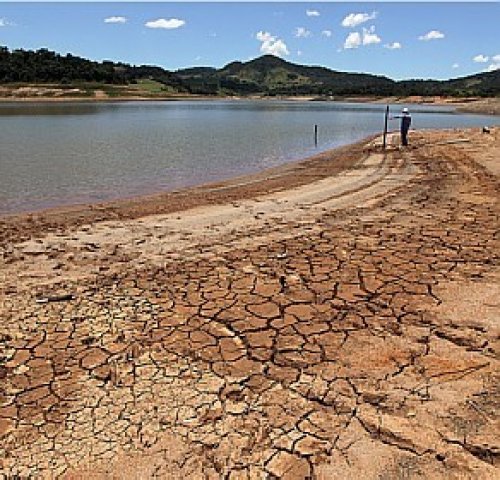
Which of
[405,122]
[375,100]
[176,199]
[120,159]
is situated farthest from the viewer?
[375,100]

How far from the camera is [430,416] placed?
11.0 ft

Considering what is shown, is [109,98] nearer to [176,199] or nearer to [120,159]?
[120,159]

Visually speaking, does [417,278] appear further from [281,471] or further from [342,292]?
[281,471]

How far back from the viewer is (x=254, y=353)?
4164mm

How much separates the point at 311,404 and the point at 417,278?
9.00ft

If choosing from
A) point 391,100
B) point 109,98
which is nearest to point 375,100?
point 391,100

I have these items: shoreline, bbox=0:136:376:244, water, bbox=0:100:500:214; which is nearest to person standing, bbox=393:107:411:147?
shoreline, bbox=0:136:376:244

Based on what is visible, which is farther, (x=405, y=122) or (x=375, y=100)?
(x=375, y=100)

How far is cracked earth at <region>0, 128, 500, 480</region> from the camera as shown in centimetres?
307

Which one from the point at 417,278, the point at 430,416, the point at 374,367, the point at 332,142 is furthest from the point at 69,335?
the point at 332,142

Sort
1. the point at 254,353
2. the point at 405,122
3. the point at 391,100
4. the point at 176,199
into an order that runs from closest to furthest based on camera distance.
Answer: the point at 254,353 → the point at 176,199 → the point at 405,122 → the point at 391,100

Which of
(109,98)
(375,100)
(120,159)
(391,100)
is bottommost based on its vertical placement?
(375,100)

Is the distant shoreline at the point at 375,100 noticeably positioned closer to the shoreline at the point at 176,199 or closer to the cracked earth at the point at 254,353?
the shoreline at the point at 176,199

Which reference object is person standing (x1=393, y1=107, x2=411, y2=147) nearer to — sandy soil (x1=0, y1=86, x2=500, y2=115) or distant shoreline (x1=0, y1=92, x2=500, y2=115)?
distant shoreline (x1=0, y1=92, x2=500, y2=115)
